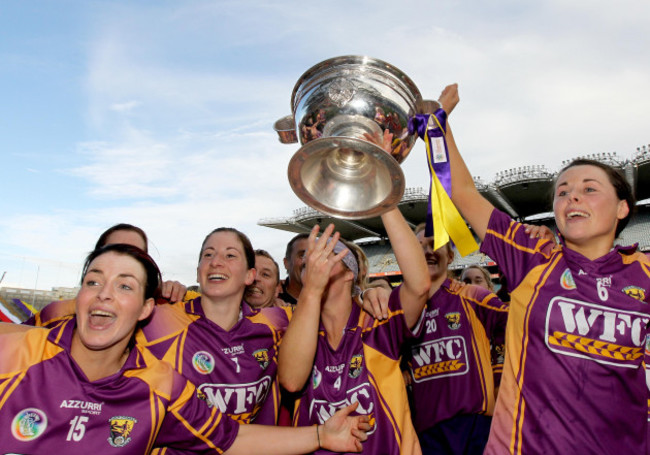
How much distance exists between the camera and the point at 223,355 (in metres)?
2.55

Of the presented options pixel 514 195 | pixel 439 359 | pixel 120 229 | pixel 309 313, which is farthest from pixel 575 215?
pixel 514 195

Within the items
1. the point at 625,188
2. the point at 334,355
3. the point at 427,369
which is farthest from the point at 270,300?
the point at 625,188

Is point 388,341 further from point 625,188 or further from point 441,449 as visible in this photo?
point 625,188

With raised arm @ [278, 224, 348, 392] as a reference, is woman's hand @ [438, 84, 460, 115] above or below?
above

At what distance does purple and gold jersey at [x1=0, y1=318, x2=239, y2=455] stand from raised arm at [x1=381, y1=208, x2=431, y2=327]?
3.43ft

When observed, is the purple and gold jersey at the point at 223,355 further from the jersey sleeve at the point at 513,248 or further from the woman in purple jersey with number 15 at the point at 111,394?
the jersey sleeve at the point at 513,248

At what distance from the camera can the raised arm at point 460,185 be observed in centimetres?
233

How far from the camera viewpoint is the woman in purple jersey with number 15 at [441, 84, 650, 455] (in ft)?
5.95

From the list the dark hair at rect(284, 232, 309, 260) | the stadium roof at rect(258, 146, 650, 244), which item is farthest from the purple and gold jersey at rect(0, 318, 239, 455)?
the stadium roof at rect(258, 146, 650, 244)

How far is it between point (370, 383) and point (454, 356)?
106 cm

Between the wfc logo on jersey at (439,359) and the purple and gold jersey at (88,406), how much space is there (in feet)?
4.98

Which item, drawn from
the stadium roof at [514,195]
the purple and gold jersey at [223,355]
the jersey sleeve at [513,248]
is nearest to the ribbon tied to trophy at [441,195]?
the jersey sleeve at [513,248]

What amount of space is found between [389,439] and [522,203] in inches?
1191

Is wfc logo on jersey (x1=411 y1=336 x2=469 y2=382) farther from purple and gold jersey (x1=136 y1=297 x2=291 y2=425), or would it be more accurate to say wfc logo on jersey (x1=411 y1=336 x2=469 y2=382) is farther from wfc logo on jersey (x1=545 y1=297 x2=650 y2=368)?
wfc logo on jersey (x1=545 y1=297 x2=650 y2=368)
